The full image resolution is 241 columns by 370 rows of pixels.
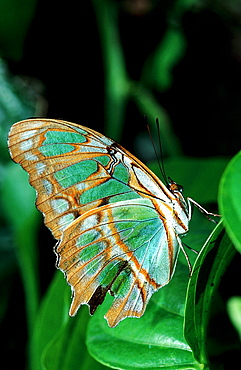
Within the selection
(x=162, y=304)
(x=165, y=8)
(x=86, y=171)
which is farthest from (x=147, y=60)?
(x=162, y=304)

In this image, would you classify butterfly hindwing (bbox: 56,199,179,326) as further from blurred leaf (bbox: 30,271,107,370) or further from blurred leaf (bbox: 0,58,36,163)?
blurred leaf (bbox: 0,58,36,163)

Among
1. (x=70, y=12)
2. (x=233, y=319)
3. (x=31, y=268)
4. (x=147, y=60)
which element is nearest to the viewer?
(x=233, y=319)

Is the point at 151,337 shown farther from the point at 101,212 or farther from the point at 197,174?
the point at 197,174

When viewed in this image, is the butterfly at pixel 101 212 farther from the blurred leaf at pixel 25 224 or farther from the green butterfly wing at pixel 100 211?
the blurred leaf at pixel 25 224

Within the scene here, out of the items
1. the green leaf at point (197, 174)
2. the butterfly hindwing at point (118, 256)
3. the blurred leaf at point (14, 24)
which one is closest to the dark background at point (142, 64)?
the blurred leaf at point (14, 24)

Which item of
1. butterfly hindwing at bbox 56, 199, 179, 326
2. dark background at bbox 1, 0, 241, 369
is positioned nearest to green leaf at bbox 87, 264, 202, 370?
butterfly hindwing at bbox 56, 199, 179, 326

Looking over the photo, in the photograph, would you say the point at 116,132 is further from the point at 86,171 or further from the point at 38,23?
the point at 86,171
